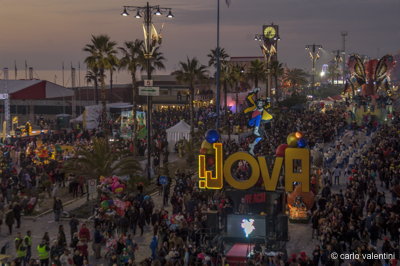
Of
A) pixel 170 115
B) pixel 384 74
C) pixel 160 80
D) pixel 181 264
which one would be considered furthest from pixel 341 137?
pixel 160 80

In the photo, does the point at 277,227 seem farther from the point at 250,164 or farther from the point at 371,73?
the point at 371,73

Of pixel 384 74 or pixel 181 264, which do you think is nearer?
pixel 181 264

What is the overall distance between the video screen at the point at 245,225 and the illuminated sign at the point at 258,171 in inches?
56.7

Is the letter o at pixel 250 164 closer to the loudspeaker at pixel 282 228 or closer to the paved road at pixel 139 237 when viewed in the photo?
the loudspeaker at pixel 282 228

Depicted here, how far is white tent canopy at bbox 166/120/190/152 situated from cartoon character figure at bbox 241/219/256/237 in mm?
23717

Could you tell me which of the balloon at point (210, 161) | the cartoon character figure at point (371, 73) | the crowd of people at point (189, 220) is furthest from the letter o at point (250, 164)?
the cartoon character figure at point (371, 73)

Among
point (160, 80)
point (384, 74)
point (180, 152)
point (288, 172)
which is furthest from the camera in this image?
point (160, 80)

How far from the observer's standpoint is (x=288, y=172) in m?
19.0

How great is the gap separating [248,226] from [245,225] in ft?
0.37

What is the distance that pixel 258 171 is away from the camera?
19312 millimetres

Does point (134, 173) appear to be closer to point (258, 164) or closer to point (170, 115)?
point (258, 164)

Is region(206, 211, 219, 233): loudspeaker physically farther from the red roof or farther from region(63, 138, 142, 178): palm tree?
the red roof

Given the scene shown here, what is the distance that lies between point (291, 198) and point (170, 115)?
1624 inches

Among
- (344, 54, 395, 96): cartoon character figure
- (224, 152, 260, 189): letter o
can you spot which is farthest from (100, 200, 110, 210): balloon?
(344, 54, 395, 96): cartoon character figure
